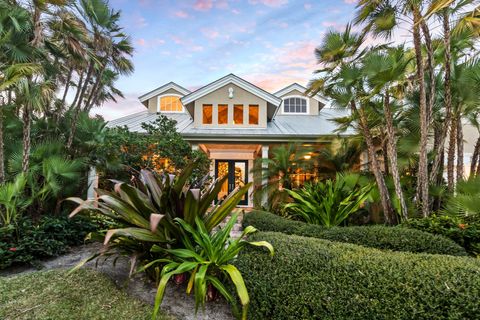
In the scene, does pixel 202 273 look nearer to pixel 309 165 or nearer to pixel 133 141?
pixel 133 141

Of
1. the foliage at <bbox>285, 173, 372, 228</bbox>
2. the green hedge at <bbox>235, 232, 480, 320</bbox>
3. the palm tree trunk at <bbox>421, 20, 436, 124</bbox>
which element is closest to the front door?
the foliage at <bbox>285, 173, 372, 228</bbox>

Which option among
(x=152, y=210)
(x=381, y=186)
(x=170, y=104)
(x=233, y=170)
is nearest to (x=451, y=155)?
(x=381, y=186)

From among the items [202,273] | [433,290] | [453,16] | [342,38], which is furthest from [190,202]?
[453,16]

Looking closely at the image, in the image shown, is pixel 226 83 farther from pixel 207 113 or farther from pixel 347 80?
pixel 347 80

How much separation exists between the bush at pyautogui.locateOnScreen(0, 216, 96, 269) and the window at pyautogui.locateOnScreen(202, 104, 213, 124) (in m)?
6.93

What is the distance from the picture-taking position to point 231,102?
36.4ft

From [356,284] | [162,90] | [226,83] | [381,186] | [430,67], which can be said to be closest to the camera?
[356,284]

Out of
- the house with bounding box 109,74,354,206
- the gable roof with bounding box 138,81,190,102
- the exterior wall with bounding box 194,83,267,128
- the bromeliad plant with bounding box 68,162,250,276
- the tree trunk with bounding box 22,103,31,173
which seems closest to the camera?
the bromeliad plant with bounding box 68,162,250,276

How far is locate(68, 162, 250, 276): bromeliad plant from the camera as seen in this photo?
2.93m

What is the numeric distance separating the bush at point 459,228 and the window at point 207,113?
8559mm

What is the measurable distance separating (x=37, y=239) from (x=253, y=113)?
8.86m

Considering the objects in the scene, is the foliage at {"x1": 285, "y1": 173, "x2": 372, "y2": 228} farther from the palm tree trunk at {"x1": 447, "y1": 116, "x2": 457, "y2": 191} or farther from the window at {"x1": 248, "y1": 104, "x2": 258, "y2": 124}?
the window at {"x1": 248, "y1": 104, "x2": 258, "y2": 124}

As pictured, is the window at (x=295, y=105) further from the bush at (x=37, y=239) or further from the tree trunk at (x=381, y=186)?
the bush at (x=37, y=239)

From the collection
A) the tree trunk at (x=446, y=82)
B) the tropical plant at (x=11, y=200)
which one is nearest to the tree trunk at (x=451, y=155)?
the tree trunk at (x=446, y=82)
